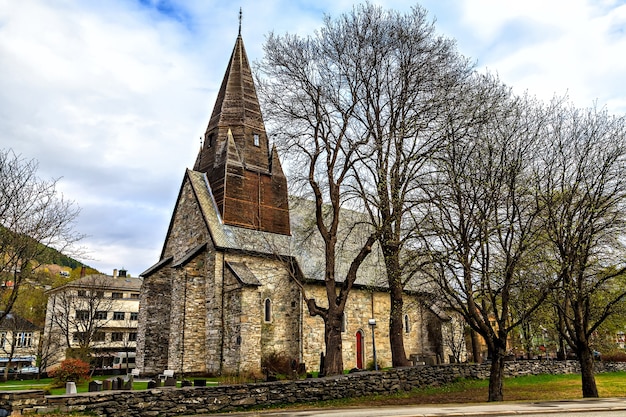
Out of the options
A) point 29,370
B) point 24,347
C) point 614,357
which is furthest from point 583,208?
point 24,347

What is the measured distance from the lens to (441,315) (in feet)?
110

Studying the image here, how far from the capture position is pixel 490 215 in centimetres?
1622

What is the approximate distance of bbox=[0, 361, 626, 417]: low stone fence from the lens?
466 inches

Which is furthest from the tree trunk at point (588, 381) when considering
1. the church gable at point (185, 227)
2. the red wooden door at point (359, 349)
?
the church gable at point (185, 227)

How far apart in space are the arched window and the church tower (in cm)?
431

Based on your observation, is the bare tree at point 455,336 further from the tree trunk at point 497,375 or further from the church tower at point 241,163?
the tree trunk at point 497,375

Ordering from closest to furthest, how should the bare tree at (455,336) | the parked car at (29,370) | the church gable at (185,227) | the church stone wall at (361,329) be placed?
the church stone wall at (361,329)
the church gable at (185,227)
the bare tree at (455,336)
the parked car at (29,370)

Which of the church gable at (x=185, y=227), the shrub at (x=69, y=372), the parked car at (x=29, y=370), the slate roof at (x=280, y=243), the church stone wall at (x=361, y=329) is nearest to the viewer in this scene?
the shrub at (x=69, y=372)

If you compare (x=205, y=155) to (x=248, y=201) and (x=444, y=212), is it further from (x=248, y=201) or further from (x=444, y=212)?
(x=444, y=212)

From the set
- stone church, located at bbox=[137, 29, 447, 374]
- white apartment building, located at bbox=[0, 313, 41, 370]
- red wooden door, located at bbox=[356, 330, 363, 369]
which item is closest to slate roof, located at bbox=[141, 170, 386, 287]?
stone church, located at bbox=[137, 29, 447, 374]

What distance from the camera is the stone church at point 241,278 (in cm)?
2464

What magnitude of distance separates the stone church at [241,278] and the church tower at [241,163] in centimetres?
7

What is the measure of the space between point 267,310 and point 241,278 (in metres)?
3.43

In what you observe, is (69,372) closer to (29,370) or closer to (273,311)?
(273,311)
